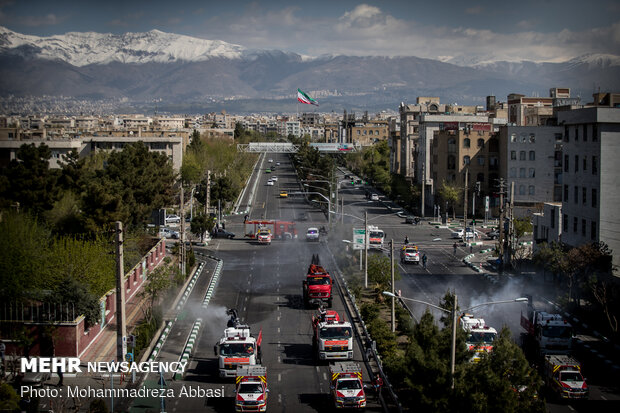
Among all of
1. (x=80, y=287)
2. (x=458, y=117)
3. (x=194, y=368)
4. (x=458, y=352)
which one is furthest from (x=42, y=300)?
(x=458, y=117)

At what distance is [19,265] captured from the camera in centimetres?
3164

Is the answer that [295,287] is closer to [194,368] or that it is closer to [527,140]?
[194,368]

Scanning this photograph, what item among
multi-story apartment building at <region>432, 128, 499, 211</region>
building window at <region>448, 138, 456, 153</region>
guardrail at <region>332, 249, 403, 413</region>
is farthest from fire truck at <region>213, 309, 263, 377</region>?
building window at <region>448, 138, 456, 153</region>

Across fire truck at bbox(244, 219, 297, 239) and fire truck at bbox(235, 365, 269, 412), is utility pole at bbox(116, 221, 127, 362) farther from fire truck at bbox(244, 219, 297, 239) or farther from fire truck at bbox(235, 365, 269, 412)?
fire truck at bbox(244, 219, 297, 239)

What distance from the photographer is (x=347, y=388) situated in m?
23.1

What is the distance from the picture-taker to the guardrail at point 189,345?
89.3 ft

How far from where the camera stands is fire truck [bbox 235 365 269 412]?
22.7 m

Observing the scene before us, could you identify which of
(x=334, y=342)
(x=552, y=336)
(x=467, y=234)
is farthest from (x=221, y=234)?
(x=552, y=336)

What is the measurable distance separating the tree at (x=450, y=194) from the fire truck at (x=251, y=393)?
63872 millimetres

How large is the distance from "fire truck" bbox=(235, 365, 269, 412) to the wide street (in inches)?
33.2

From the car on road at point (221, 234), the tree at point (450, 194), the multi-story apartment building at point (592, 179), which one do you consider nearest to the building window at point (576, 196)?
the multi-story apartment building at point (592, 179)

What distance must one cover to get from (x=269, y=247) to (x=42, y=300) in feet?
110

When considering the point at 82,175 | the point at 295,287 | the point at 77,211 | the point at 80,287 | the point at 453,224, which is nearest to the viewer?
the point at 80,287

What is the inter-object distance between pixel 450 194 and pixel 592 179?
39272 mm
